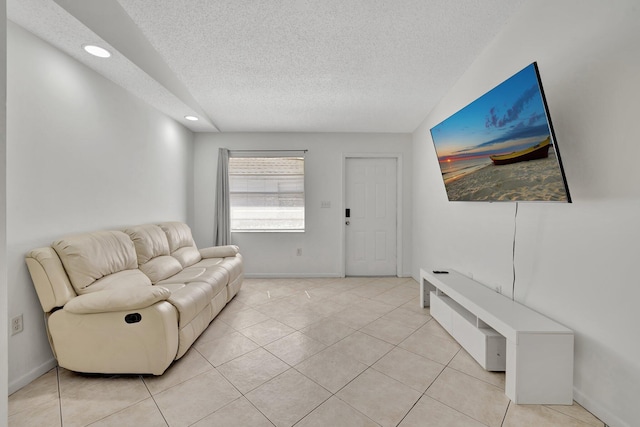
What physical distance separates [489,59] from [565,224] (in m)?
1.49

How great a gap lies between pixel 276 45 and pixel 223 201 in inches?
107

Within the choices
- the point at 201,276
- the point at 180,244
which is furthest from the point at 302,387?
the point at 180,244

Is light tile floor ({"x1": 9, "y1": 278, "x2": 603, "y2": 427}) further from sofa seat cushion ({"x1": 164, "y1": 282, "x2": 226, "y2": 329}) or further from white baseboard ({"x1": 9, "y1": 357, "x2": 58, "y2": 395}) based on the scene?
sofa seat cushion ({"x1": 164, "y1": 282, "x2": 226, "y2": 329})

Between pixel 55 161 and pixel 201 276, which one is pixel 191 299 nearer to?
pixel 201 276

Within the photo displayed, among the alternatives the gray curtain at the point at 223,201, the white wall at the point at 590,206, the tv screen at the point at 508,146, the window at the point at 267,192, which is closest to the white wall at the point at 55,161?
the gray curtain at the point at 223,201

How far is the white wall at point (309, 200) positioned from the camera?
4.36m

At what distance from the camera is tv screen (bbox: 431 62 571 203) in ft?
4.76

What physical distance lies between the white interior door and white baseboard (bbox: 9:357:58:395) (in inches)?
140

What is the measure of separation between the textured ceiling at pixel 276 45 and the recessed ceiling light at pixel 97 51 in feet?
0.20

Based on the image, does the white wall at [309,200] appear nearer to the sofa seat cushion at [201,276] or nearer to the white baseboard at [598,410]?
the sofa seat cushion at [201,276]

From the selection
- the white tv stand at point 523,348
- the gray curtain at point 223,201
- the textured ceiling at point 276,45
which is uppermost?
the textured ceiling at point 276,45

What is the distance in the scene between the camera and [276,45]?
2.12m

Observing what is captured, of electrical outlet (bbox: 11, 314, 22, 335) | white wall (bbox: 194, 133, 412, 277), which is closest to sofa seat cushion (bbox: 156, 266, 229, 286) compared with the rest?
electrical outlet (bbox: 11, 314, 22, 335)

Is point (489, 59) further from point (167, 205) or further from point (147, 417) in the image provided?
point (167, 205)
